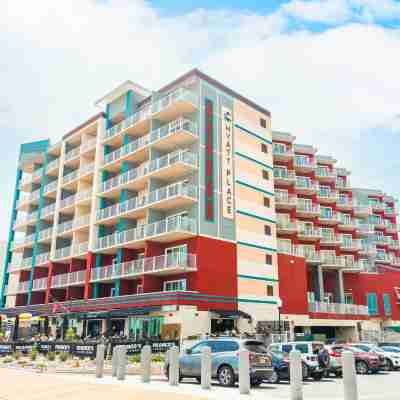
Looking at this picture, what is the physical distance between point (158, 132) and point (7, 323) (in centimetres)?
2805

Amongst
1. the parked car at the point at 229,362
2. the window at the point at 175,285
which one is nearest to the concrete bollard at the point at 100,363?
the parked car at the point at 229,362

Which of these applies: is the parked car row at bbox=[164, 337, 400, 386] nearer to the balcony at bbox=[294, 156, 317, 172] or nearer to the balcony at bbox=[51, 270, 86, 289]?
the balcony at bbox=[51, 270, 86, 289]

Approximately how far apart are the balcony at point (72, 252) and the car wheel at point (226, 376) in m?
27.1

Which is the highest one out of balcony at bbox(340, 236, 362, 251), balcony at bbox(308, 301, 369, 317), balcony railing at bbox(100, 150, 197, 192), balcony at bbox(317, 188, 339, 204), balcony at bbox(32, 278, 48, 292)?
balcony at bbox(317, 188, 339, 204)

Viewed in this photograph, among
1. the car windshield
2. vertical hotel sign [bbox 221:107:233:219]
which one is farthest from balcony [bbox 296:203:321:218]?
the car windshield

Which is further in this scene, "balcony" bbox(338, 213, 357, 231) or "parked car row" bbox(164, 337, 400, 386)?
"balcony" bbox(338, 213, 357, 231)

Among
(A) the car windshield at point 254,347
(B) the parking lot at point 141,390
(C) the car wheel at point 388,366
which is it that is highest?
(A) the car windshield at point 254,347

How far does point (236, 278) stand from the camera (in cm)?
3422

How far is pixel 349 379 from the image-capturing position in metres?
10.2

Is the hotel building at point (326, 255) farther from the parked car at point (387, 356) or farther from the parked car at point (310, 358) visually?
the parked car at point (310, 358)

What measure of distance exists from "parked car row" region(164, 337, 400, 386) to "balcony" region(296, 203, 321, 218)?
23657 mm

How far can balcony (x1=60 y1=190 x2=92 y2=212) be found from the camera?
4305cm

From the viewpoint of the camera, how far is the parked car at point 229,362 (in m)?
15.4

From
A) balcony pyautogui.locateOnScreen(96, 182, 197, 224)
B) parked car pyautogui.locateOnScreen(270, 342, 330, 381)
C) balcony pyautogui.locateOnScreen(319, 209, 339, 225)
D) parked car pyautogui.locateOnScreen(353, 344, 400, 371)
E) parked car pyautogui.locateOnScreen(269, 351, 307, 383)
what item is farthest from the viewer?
balcony pyautogui.locateOnScreen(319, 209, 339, 225)
